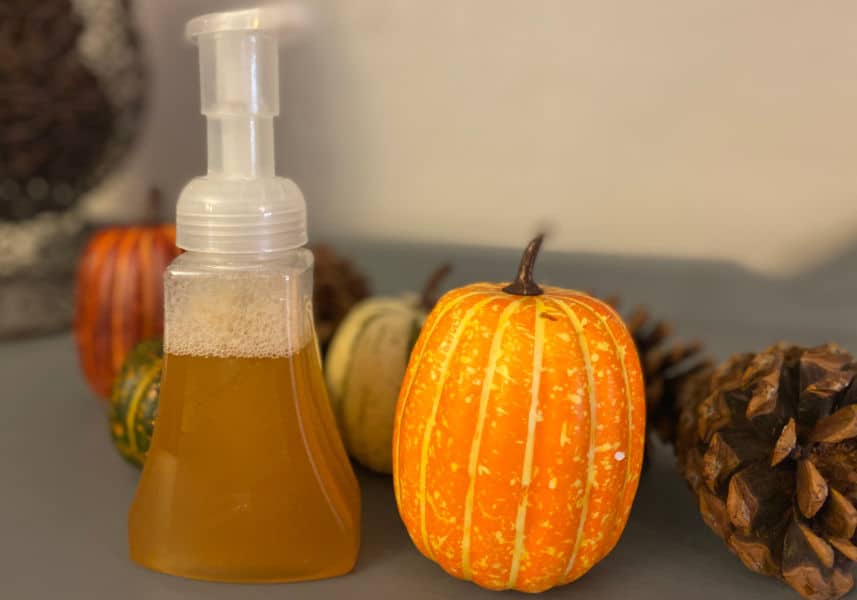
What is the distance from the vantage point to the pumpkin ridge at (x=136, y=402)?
46 cm

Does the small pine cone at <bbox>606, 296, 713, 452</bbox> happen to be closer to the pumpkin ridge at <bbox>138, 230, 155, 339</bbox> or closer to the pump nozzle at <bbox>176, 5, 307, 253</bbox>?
the pump nozzle at <bbox>176, 5, 307, 253</bbox>

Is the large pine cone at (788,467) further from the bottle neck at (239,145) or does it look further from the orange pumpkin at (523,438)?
the bottle neck at (239,145)

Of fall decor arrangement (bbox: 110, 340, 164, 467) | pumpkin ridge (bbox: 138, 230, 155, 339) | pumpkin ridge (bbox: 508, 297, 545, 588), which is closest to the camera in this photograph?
pumpkin ridge (bbox: 508, 297, 545, 588)

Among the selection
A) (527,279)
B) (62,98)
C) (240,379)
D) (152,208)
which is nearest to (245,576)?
(240,379)

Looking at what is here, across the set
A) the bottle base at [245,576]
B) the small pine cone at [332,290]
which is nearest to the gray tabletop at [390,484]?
the bottle base at [245,576]

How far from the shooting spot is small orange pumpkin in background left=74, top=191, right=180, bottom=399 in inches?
22.6

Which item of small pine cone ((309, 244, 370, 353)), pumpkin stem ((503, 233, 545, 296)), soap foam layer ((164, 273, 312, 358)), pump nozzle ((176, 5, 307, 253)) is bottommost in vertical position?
small pine cone ((309, 244, 370, 353))

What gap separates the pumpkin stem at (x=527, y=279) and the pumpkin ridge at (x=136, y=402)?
0.23 metres

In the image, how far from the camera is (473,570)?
0.36 meters

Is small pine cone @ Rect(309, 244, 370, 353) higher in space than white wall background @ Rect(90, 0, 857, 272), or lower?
lower

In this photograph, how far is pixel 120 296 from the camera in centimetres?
58

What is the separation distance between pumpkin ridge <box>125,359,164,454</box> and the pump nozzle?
134mm

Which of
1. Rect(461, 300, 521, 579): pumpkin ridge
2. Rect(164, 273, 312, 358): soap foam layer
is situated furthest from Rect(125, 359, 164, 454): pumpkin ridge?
Rect(461, 300, 521, 579): pumpkin ridge

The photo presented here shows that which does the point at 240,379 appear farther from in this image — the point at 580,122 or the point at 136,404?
the point at 580,122
